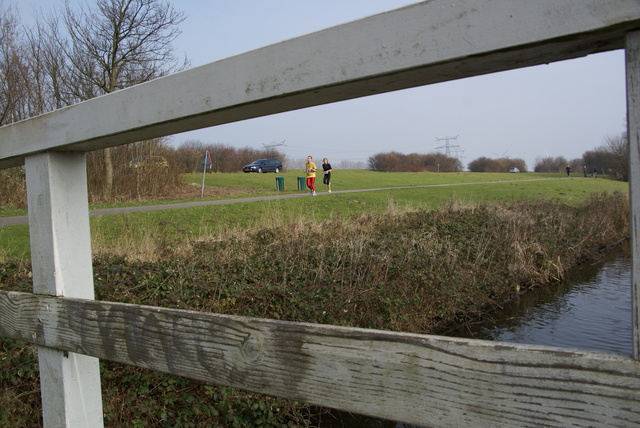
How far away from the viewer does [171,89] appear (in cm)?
151

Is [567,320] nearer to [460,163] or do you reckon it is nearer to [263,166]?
[263,166]

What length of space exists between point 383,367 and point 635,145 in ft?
2.21

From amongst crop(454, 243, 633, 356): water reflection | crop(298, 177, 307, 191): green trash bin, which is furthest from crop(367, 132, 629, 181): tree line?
crop(454, 243, 633, 356): water reflection

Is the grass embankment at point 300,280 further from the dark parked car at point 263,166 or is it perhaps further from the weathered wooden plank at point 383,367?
the dark parked car at point 263,166

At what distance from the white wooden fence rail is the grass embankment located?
2.31 metres

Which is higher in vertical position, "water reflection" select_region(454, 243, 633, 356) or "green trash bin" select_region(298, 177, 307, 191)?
"green trash bin" select_region(298, 177, 307, 191)

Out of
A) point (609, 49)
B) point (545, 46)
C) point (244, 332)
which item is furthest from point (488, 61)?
point (244, 332)

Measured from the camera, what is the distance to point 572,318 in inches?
341

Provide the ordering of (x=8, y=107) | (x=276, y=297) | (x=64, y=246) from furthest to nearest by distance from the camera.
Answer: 1. (x=8, y=107)
2. (x=276, y=297)
3. (x=64, y=246)

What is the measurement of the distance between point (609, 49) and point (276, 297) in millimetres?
5194

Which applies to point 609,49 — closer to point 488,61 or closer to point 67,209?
point 488,61

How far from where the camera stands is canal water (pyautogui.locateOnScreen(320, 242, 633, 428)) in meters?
7.43

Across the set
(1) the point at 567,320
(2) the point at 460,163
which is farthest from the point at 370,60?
(2) the point at 460,163

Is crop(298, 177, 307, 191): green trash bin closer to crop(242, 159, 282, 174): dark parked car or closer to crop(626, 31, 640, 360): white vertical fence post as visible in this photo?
crop(242, 159, 282, 174): dark parked car
